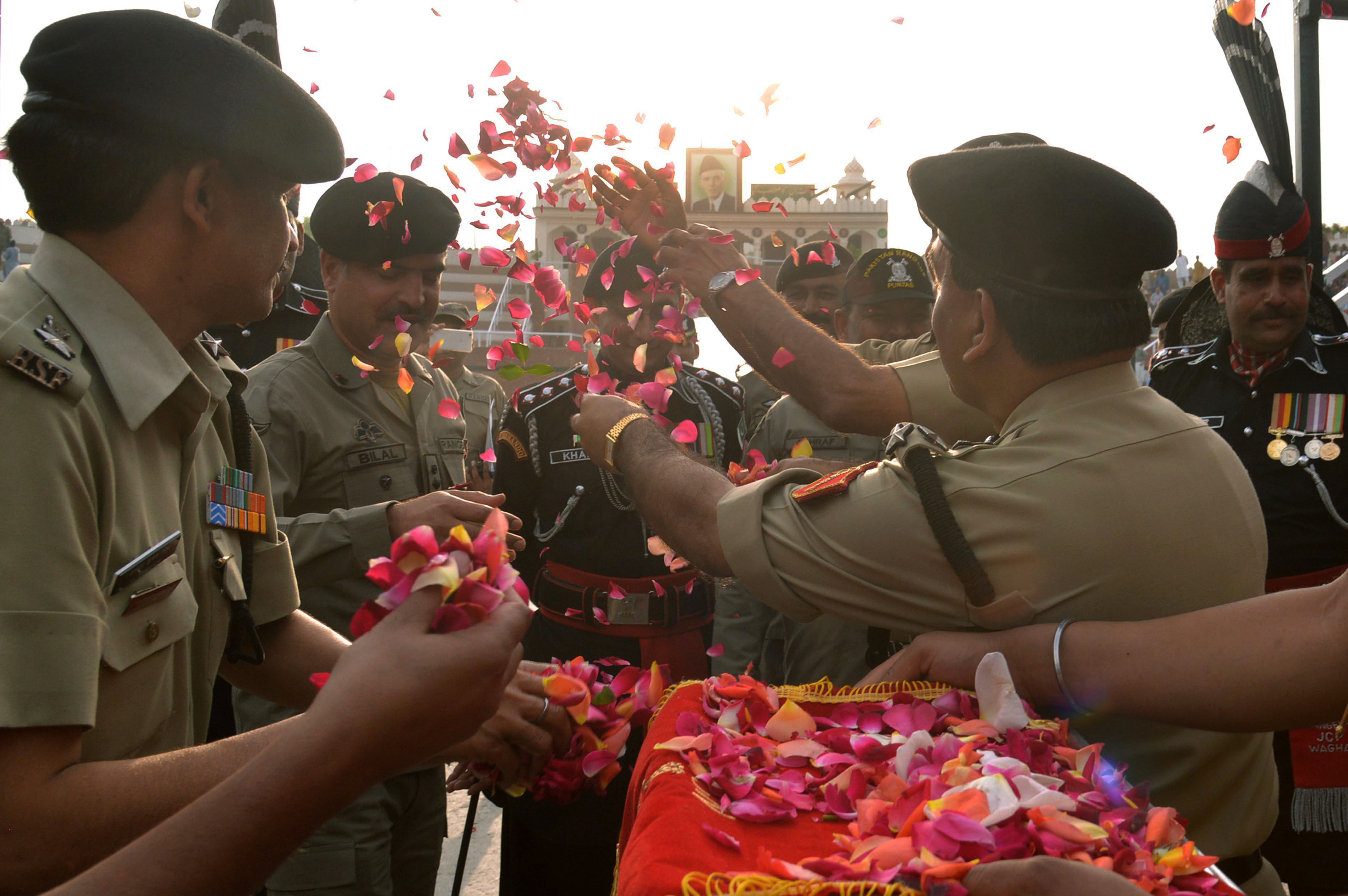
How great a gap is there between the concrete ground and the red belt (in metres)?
1.11

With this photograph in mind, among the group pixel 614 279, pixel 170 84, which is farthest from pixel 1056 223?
pixel 614 279

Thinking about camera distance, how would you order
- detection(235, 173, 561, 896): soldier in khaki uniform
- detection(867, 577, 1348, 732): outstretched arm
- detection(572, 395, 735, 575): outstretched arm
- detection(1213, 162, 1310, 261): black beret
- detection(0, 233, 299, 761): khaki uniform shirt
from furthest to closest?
detection(1213, 162, 1310, 261): black beret
detection(235, 173, 561, 896): soldier in khaki uniform
detection(572, 395, 735, 575): outstretched arm
detection(867, 577, 1348, 732): outstretched arm
detection(0, 233, 299, 761): khaki uniform shirt

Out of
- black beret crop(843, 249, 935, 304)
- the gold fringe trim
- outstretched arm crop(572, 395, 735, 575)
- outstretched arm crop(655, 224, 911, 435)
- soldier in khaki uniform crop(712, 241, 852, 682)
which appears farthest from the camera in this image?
black beret crop(843, 249, 935, 304)

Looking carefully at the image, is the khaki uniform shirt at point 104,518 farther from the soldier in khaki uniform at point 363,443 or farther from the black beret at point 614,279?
the black beret at point 614,279

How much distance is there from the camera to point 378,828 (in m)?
2.77

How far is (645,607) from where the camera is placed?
12.1 ft

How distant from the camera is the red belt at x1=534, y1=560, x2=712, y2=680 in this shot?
367cm

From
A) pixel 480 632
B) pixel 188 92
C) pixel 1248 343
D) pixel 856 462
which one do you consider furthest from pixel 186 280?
pixel 1248 343

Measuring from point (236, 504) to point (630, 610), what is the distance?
2.14 m

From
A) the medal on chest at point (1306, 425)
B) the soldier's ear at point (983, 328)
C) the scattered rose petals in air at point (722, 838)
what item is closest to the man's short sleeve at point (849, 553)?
the soldier's ear at point (983, 328)

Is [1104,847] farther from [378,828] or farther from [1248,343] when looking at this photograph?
[1248,343]

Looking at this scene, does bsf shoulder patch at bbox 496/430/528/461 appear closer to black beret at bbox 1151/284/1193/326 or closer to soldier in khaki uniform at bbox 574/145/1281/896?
soldier in khaki uniform at bbox 574/145/1281/896

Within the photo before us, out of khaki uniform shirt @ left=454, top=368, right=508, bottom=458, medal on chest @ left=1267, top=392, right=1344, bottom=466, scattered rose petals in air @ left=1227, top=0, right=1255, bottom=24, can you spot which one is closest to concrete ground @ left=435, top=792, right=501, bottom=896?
khaki uniform shirt @ left=454, top=368, right=508, bottom=458

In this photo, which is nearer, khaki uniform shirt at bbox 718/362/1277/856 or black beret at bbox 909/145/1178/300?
khaki uniform shirt at bbox 718/362/1277/856
